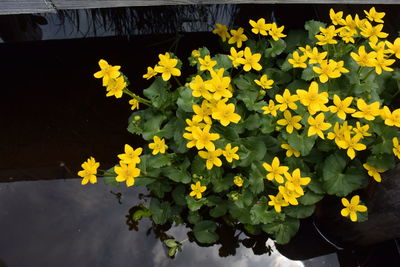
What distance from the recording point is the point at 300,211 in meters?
1.76

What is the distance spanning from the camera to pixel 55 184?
2305 millimetres

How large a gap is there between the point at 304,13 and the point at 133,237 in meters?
1.92

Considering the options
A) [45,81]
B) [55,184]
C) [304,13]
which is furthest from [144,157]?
[304,13]

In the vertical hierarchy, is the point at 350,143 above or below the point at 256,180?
above

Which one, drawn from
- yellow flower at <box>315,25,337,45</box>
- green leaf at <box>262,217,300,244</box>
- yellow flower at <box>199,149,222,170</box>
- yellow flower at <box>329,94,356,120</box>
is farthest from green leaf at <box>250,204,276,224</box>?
yellow flower at <box>315,25,337,45</box>

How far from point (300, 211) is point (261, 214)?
0.64 feet

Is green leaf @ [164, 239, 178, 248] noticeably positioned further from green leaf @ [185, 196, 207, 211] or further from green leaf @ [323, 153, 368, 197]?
green leaf @ [323, 153, 368, 197]

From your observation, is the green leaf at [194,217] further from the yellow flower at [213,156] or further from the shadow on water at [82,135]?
the yellow flower at [213,156]

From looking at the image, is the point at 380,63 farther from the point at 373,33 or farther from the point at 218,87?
the point at 218,87

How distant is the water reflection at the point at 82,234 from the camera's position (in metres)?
2.10

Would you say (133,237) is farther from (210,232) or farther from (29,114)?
(29,114)

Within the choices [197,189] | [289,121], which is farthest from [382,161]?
[197,189]

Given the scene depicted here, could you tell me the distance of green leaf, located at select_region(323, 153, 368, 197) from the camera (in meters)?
1.63

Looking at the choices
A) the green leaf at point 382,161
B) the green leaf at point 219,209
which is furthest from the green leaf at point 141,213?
the green leaf at point 382,161
